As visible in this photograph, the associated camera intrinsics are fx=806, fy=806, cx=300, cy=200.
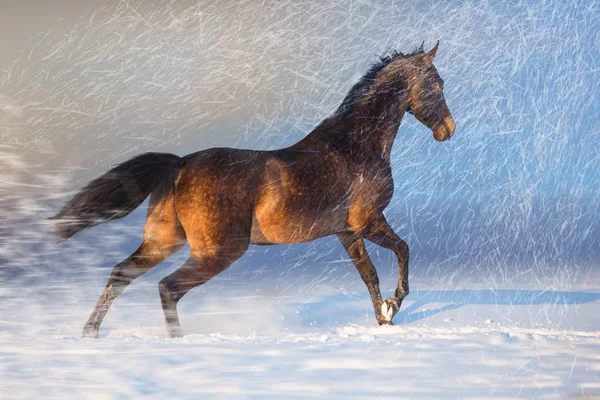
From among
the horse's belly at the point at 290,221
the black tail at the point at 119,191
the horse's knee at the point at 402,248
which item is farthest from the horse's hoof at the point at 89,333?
the horse's knee at the point at 402,248

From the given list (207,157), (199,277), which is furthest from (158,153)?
(199,277)

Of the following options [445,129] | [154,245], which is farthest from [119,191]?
[445,129]

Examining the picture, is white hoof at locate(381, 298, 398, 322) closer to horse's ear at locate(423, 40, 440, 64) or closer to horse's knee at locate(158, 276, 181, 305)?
horse's knee at locate(158, 276, 181, 305)

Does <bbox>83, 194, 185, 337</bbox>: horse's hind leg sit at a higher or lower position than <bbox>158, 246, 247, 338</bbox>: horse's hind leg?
higher

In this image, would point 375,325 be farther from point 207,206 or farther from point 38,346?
point 38,346

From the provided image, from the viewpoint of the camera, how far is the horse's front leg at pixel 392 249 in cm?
778

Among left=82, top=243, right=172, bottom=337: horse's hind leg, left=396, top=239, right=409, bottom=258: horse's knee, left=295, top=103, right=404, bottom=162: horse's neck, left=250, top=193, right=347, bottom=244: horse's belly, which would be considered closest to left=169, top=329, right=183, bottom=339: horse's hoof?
left=82, top=243, right=172, bottom=337: horse's hind leg

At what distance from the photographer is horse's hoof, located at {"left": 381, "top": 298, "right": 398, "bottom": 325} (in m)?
7.78

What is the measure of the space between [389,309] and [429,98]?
2.12 meters

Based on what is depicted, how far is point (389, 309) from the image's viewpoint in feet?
25.5

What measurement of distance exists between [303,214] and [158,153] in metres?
1.39

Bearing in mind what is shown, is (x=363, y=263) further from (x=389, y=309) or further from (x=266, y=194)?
(x=266, y=194)

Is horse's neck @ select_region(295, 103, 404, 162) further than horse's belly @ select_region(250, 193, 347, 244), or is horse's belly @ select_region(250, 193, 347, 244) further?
horse's neck @ select_region(295, 103, 404, 162)

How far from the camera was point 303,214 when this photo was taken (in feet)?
23.8
